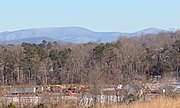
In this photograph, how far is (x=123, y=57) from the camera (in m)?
43.5

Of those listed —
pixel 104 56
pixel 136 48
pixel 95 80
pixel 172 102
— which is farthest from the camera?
pixel 136 48

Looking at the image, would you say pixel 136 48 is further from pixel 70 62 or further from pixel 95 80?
pixel 95 80

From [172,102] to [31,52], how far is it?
34.8m

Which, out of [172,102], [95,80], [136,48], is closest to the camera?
[172,102]

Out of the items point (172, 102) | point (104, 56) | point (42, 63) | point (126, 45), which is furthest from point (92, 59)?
point (172, 102)

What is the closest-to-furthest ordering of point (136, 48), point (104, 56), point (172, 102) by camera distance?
point (172, 102)
point (104, 56)
point (136, 48)

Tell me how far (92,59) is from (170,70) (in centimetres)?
742

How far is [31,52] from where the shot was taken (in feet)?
139

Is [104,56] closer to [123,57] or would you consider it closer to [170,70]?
[123,57]

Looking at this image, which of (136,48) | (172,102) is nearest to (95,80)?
(172,102)

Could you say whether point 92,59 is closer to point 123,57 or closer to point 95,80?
point 123,57

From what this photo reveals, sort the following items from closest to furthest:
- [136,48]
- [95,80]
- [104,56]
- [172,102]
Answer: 1. [172,102]
2. [95,80]
3. [104,56]
4. [136,48]

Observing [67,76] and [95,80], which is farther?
[67,76]

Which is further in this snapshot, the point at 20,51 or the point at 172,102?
the point at 20,51
